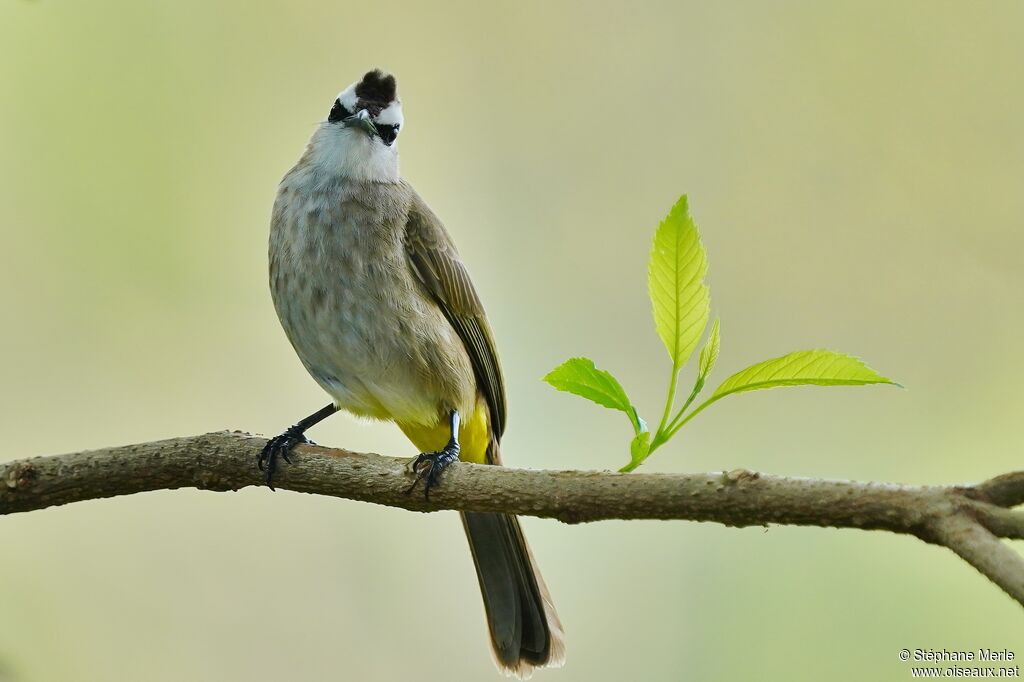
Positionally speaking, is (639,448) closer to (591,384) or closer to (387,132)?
(591,384)

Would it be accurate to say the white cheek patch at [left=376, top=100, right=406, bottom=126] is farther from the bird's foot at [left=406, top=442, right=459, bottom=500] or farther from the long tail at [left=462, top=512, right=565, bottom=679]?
the bird's foot at [left=406, top=442, right=459, bottom=500]

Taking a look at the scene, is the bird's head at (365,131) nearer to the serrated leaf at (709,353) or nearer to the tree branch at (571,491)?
the tree branch at (571,491)

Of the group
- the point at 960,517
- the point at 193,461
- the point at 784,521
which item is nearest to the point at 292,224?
the point at 193,461

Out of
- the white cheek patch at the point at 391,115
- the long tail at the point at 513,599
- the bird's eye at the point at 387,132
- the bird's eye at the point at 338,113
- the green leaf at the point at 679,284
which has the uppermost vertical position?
the bird's eye at the point at 338,113

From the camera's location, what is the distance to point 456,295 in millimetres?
A: 2992

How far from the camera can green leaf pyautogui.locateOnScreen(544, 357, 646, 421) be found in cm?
159

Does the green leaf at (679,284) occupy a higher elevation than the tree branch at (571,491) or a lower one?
higher

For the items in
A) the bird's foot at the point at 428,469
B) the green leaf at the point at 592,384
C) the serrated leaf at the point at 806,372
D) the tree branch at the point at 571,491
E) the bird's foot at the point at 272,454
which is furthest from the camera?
the bird's foot at the point at 272,454

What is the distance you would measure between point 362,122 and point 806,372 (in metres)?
1.81

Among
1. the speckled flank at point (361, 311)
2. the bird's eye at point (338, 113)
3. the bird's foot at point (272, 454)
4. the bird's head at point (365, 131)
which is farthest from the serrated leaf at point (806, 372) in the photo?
the bird's eye at point (338, 113)

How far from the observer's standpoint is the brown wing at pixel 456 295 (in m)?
2.95

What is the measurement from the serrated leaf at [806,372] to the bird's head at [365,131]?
1708mm

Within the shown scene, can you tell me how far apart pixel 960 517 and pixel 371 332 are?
1.81 meters

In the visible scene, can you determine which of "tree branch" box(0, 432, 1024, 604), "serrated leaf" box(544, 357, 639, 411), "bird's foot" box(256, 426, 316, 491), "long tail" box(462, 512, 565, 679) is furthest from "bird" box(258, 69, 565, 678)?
"serrated leaf" box(544, 357, 639, 411)
